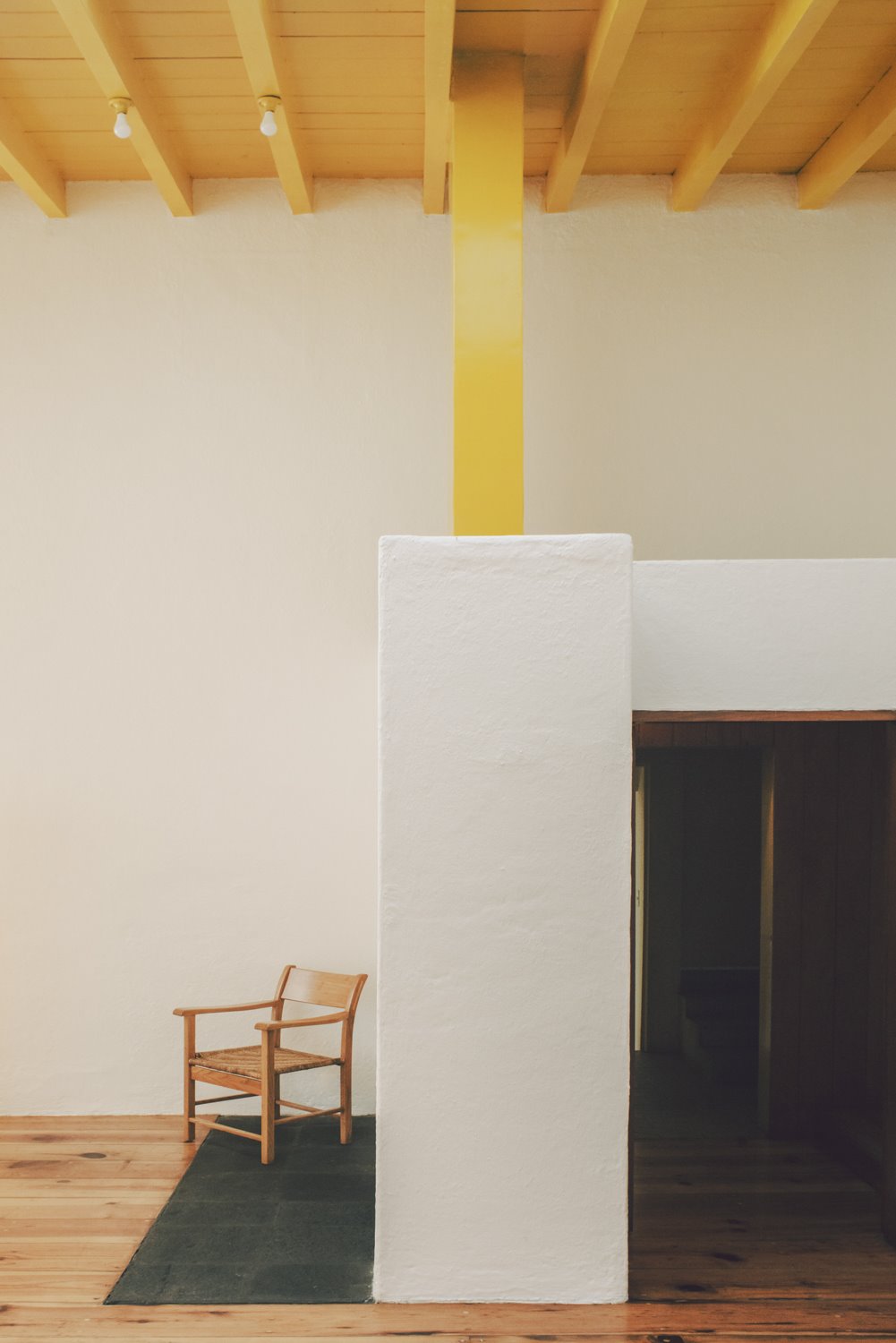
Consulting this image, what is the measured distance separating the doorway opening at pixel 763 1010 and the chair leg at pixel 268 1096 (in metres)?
1.68

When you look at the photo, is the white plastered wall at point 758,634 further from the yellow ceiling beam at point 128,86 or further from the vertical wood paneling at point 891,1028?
the yellow ceiling beam at point 128,86

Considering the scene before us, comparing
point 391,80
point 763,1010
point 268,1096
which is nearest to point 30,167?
point 391,80

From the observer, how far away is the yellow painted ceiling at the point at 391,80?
4418 mm

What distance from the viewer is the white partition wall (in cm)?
382

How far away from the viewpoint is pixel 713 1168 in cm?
504

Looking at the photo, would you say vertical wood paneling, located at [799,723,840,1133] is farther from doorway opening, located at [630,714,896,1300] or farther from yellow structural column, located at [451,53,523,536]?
yellow structural column, located at [451,53,523,536]

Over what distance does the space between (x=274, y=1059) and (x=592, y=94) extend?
4651 millimetres

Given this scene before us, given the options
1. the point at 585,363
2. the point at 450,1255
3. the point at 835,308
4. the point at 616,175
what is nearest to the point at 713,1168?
the point at 450,1255

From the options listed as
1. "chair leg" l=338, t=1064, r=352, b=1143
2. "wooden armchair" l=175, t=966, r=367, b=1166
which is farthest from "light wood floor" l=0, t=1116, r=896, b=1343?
"chair leg" l=338, t=1064, r=352, b=1143

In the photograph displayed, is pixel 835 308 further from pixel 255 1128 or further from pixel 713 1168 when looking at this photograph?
pixel 255 1128

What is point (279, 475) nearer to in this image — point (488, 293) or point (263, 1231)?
point (488, 293)

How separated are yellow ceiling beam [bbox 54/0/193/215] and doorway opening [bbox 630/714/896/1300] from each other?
357 centimetres

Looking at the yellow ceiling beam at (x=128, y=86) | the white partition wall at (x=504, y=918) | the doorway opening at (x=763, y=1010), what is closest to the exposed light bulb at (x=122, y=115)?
the yellow ceiling beam at (x=128, y=86)

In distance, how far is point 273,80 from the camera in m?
4.55
